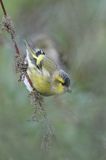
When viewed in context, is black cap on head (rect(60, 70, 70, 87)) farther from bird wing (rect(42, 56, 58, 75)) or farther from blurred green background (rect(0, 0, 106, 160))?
blurred green background (rect(0, 0, 106, 160))

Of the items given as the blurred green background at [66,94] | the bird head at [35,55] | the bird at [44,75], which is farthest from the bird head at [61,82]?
the blurred green background at [66,94]

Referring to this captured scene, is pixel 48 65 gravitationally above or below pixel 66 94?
below

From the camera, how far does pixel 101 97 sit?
6.16 meters

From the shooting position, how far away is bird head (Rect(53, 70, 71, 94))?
4.63 m

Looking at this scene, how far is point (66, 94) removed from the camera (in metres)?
6.11

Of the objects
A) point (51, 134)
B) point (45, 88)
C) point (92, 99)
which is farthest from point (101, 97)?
point (51, 134)

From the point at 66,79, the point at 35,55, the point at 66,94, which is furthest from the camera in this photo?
the point at 66,94

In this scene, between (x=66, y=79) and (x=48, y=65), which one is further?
(x=48, y=65)

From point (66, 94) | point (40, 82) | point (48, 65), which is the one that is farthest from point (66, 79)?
point (66, 94)

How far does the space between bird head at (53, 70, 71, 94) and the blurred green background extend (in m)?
0.45

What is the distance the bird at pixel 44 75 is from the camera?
4.49 m

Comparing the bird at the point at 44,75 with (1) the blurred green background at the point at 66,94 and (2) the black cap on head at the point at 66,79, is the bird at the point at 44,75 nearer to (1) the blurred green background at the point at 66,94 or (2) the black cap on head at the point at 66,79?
(2) the black cap on head at the point at 66,79

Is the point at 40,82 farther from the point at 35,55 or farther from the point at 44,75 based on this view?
the point at 35,55

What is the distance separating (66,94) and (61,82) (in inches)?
57.5
